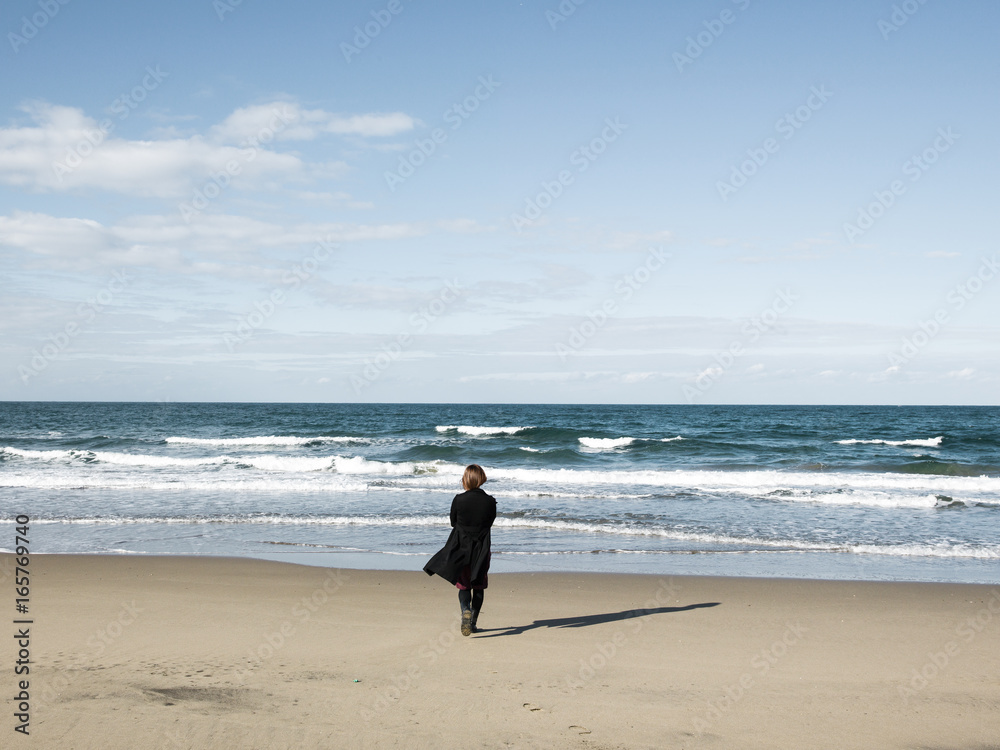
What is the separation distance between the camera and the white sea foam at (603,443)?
34.2 metres

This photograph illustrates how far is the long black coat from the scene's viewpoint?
629 centimetres

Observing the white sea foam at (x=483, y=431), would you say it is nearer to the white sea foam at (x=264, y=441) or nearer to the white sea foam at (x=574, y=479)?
the white sea foam at (x=264, y=441)

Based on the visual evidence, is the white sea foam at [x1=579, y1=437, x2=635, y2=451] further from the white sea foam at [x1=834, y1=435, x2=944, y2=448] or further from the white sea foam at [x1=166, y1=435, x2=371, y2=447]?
the white sea foam at [x1=166, y1=435, x2=371, y2=447]

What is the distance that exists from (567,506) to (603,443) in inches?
822

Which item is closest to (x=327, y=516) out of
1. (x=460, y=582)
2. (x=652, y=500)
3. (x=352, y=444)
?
(x=652, y=500)

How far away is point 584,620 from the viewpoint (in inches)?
281

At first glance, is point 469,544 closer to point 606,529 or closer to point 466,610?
point 466,610

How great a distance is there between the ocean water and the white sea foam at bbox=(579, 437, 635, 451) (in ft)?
2.32

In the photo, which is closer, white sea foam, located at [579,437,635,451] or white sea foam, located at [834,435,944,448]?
white sea foam, located at [579,437,635,451]

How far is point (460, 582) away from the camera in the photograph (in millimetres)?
6336

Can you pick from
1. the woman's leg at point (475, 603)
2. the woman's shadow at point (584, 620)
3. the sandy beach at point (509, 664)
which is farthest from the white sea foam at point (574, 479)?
the woman's leg at point (475, 603)

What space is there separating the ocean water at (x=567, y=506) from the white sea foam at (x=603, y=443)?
708 millimetres

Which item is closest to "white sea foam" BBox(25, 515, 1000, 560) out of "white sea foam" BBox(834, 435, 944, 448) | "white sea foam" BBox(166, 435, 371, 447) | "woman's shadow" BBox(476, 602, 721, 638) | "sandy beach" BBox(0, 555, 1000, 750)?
"sandy beach" BBox(0, 555, 1000, 750)

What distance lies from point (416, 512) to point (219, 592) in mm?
6775
